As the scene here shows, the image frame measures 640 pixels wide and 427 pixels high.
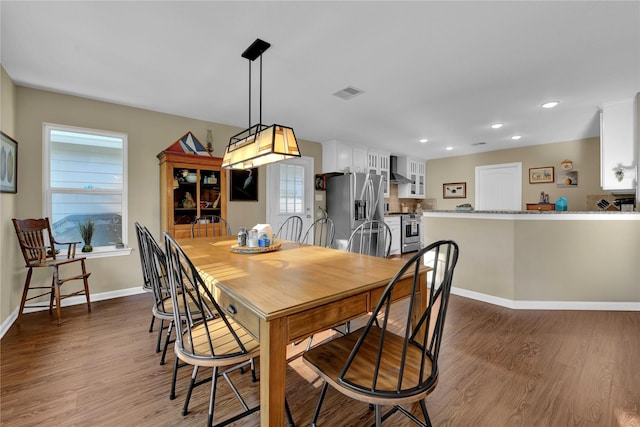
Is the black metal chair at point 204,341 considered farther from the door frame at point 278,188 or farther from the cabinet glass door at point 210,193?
the door frame at point 278,188

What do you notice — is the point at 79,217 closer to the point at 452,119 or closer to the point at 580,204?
the point at 452,119

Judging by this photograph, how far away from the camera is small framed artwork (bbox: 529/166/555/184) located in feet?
17.6

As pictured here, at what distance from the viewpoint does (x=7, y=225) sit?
2641 millimetres

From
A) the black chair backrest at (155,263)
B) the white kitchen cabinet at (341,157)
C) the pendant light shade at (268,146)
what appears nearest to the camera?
the black chair backrest at (155,263)

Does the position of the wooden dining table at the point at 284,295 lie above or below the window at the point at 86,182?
below

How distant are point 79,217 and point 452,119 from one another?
4.82m

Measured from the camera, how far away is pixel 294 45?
2.16 m

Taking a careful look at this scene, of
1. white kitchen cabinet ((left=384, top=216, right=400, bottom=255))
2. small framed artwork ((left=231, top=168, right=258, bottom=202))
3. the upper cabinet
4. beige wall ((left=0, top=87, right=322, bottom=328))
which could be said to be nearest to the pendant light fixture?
beige wall ((left=0, top=87, right=322, bottom=328))

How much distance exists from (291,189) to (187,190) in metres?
1.79

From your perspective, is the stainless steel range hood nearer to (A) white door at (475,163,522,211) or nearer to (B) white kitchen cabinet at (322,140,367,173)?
(B) white kitchen cabinet at (322,140,367,173)

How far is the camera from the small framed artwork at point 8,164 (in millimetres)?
2409

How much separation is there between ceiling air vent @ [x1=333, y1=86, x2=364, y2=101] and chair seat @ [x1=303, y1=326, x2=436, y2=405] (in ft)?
7.97

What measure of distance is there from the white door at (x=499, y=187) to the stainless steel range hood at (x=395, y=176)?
5.02 feet

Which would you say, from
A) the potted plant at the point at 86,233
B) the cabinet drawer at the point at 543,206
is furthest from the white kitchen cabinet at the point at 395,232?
the potted plant at the point at 86,233
